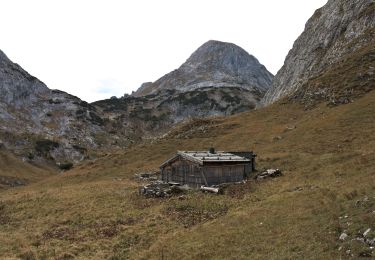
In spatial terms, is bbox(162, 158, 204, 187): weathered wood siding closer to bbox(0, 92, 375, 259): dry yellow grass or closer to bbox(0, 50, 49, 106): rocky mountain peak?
bbox(0, 92, 375, 259): dry yellow grass

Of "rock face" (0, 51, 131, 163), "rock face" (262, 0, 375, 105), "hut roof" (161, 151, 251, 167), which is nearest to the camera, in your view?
"hut roof" (161, 151, 251, 167)

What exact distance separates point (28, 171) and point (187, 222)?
8750 centimetres

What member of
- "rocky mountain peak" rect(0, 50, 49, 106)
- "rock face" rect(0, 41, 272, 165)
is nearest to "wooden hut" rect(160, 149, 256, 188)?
"rock face" rect(0, 41, 272, 165)

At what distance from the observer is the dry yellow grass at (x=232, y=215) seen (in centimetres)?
2188

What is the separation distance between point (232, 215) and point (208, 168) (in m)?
16.5

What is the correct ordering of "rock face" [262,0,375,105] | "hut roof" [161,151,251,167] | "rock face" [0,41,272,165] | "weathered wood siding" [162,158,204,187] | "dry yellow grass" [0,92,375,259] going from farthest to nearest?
1. "rock face" [0,41,272,165]
2. "rock face" [262,0,375,105]
3. "weathered wood siding" [162,158,204,187]
4. "hut roof" [161,151,251,167]
5. "dry yellow grass" [0,92,375,259]

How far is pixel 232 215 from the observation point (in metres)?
29.2

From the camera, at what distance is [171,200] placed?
128ft

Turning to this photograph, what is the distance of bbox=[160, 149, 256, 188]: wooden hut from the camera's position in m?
45.6

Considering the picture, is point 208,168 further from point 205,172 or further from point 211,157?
point 211,157

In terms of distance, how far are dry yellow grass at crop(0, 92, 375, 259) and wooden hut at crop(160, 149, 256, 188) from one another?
14.7ft

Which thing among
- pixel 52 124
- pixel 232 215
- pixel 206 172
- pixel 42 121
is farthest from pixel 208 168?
pixel 42 121

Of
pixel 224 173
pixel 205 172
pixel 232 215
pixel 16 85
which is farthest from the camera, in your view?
pixel 16 85

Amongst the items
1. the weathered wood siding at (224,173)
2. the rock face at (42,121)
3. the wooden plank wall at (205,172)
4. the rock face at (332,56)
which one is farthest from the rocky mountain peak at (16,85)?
the weathered wood siding at (224,173)
